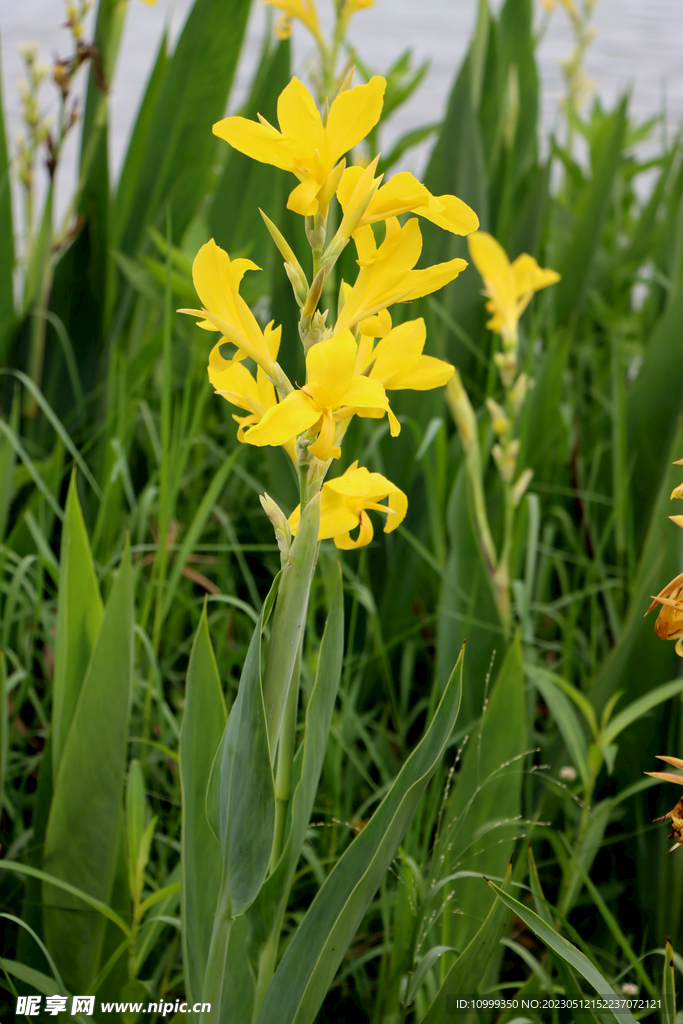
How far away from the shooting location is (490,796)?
0.48 m

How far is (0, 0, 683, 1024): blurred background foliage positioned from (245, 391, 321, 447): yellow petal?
8.1 inches

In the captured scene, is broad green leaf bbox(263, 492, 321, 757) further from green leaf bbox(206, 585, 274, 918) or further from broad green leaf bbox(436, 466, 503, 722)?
broad green leaf bbox(436, 466, 503, 722)

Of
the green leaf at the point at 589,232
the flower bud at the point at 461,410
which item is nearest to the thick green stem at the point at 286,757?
the flower bud at the point at 461,410

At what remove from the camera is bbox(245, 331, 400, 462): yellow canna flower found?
0.87 ft

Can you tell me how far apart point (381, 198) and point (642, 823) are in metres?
0.51

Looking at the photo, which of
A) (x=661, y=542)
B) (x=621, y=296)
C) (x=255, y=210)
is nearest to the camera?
(x=661, y=542)

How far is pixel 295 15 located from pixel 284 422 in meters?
0.64

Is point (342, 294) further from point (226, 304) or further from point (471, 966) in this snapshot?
point (471, 966)

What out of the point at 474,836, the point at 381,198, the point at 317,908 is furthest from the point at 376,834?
the point at 381,198

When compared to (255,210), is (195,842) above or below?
below

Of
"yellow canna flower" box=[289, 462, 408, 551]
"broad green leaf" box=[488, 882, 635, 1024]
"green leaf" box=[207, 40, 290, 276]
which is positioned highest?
"green leaf" box=[207, 40, 290, 276]

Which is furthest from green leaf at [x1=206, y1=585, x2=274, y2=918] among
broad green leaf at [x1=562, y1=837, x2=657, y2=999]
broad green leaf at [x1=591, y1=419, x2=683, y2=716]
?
broad green leaf at [x1=591, y1=419, x2=683, y2=716]

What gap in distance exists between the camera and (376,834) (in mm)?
334

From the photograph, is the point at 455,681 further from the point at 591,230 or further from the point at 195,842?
the point at 591,230
